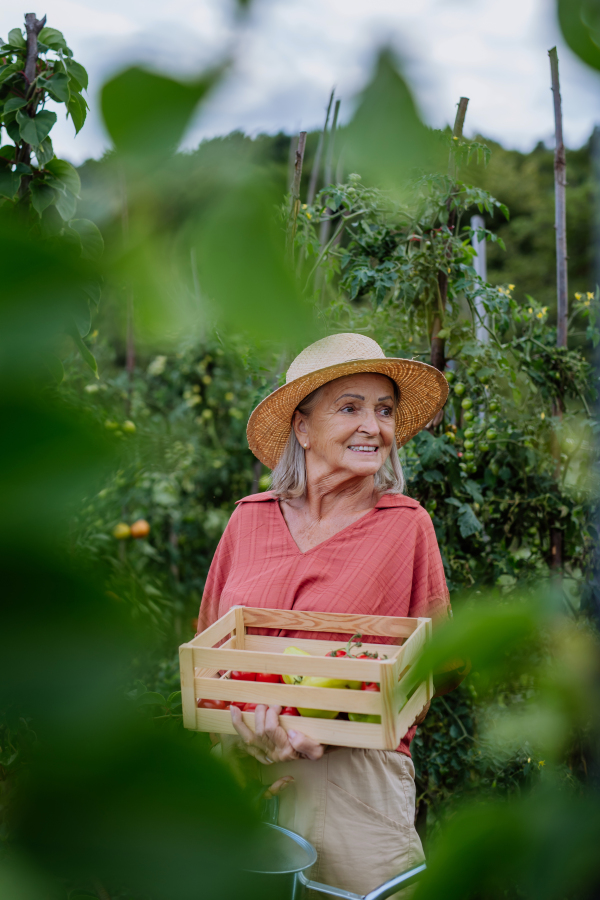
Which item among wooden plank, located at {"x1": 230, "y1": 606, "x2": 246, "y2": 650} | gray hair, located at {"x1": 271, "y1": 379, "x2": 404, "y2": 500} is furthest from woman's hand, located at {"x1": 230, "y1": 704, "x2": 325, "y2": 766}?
gray hair, located at {"x1": 271, "y1": 379, "x2": 404, "y2": 500}

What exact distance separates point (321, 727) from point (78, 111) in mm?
1079

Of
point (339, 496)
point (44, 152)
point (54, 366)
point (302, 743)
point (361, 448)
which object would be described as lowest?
point (302, 743)

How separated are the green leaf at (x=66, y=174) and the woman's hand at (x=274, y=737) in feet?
3.31

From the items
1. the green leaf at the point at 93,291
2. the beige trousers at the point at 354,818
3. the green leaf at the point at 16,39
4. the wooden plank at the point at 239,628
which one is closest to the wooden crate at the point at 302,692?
the wooden plank at the point at 239,628

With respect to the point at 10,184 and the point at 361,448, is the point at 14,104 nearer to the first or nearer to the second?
the point at 10,184

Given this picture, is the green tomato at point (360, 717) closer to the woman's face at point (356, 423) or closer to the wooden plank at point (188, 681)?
the wooden plank at point (188, 681)

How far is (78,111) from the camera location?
0.74ft

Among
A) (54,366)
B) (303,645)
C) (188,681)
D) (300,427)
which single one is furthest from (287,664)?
(54,366)

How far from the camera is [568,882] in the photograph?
0.70ft

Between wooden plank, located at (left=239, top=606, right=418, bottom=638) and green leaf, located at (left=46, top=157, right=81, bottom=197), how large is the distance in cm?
120

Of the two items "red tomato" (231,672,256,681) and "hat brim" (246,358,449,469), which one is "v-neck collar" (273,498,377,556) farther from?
"red tomato" (231,672,256,681)

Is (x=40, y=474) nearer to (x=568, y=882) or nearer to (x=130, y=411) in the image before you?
(x=130, y=411)

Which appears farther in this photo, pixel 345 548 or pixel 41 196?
pixel 345 548

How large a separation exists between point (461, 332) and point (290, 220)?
83.3 inches
